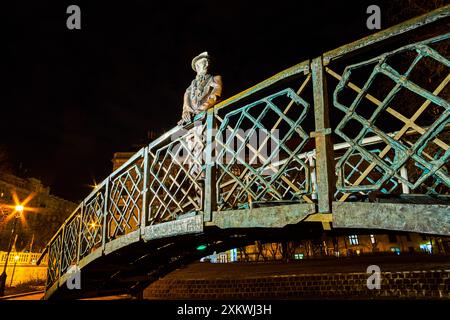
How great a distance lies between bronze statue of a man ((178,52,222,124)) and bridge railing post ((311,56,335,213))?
2.68m

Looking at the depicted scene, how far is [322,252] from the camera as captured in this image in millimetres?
28000

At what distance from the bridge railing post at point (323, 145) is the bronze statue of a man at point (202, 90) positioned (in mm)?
2678

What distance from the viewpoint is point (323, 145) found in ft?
10.2

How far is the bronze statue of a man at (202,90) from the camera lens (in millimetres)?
5809

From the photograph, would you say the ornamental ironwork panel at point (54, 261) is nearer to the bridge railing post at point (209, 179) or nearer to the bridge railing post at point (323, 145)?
the bridge railing post at point (209, 179)

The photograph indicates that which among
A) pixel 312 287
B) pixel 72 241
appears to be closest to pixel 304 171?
pixel 72 241

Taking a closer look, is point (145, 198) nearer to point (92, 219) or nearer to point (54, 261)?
point (92, 219)

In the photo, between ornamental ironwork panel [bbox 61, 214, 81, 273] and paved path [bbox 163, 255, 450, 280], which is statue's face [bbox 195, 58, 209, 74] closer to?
ornamental ironwork panel [bbox 61, 214, 81, 273]

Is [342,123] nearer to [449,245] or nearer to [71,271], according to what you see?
[71,271]

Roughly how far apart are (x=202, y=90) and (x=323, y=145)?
3.49 metres

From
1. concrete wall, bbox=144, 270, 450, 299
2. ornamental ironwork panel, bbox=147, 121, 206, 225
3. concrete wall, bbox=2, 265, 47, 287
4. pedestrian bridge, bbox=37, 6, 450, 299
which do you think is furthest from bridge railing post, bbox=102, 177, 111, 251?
concrete wall, bbox=2, 265, 47, 287

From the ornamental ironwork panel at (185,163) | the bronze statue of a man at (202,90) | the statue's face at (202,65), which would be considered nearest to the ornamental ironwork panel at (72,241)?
the ornamental ironwork panel at (185,163)

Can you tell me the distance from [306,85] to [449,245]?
1184 inches
